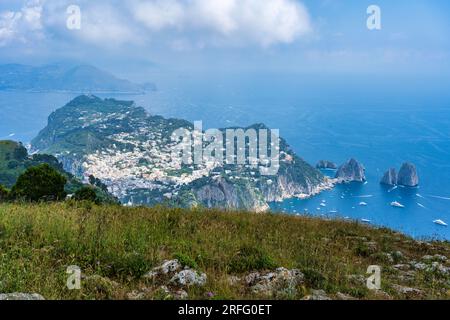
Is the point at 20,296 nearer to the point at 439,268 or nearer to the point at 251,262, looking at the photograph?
the point at 251,262

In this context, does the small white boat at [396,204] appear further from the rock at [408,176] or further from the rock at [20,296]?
the rock at [20,296]

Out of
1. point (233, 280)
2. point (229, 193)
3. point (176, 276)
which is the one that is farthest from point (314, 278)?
point (229, 193)

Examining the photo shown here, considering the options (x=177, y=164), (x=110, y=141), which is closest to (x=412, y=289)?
(x=177, y=164)

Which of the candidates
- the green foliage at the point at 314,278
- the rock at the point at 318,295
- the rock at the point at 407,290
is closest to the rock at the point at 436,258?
the rock at the point at 407,290

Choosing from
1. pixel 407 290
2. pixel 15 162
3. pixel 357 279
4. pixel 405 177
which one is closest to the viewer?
pixel 407 290

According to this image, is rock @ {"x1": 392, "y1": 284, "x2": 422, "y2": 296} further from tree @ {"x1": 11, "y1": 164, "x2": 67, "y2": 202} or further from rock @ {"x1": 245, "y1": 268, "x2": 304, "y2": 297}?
tree @ {"x1": 11, "y1": 164, "x2": 67, "y2": 202}

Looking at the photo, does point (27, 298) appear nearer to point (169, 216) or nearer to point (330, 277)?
point (330, 277)
